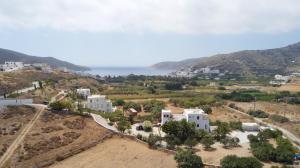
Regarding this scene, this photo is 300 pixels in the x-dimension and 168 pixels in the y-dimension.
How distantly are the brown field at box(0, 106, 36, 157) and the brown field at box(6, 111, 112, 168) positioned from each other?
166 centimetres

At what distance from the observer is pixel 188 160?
35.4 meters

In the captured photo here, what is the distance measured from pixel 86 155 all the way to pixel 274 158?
793 inches

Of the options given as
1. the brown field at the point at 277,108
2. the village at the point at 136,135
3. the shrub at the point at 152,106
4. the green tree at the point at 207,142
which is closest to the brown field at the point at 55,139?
the village at the point at 136,135

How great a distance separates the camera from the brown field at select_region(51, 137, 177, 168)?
123 feet

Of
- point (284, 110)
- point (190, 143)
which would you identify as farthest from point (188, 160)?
point (284, 110)

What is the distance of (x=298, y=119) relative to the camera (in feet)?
212

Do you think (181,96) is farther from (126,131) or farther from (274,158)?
(274,158)

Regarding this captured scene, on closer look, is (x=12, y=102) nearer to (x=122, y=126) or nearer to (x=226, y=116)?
(x=122, y=126)

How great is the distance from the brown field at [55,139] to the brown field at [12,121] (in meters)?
1.66

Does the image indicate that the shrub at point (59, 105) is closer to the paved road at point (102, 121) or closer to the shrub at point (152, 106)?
the paved road at point (102, 121)

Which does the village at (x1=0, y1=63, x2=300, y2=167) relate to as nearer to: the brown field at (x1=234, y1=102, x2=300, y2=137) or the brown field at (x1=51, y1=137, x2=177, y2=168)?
the brown field at (x1=51, y1=137, x2=177, y2=168)

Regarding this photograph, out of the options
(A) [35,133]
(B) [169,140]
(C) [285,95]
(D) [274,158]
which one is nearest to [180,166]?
(B) [169,140]

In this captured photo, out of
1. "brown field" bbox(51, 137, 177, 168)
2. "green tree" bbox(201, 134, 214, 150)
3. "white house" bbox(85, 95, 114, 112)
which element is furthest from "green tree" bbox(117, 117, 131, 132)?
"white house" bbox(85, 95, 114, 112)

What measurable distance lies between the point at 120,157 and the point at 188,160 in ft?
26.1
